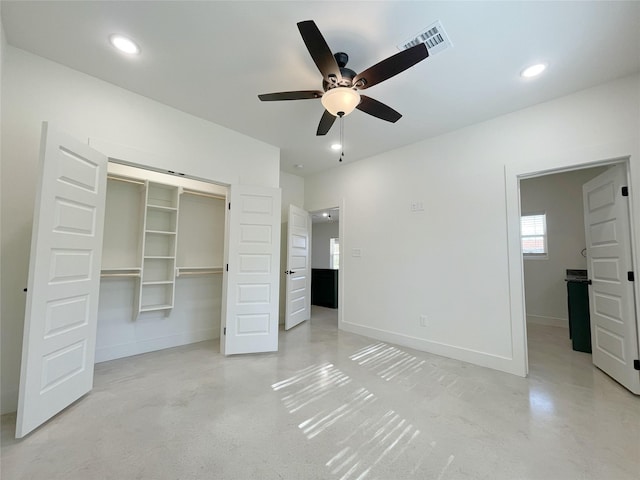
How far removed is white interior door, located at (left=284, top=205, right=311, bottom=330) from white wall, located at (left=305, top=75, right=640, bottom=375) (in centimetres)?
86

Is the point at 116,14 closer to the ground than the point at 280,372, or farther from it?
farther from it

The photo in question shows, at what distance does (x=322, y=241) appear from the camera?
8.55 metres

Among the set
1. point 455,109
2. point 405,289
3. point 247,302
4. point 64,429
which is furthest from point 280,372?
point 455,109

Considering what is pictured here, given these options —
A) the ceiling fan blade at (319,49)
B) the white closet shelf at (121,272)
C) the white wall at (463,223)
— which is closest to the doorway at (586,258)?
the white wall at (463,223)

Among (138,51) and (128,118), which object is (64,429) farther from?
(138,51)

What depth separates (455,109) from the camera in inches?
117

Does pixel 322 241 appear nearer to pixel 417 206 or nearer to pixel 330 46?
pixel 417 206

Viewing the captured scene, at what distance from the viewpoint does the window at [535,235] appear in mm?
5074

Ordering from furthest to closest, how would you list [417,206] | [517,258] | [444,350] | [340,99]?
1. [417,206]
2. [444,350]
3. [517,258]
4. [340,99]

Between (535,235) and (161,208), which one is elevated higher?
(161,208)

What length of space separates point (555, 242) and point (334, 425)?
5334 millimetres

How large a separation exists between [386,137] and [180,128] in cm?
259

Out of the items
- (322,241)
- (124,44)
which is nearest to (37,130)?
(124,44)

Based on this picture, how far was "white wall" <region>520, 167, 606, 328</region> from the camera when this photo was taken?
186 inches
